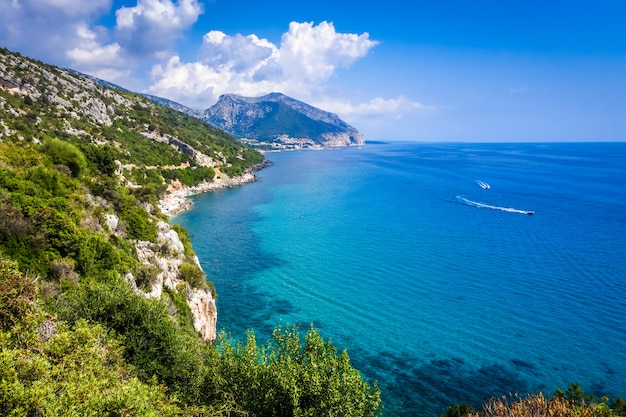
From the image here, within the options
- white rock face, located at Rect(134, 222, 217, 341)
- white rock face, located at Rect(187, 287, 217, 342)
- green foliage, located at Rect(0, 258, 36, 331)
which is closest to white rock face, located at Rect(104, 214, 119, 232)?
white rock face, located at Rect(134, 222, 217, 341)

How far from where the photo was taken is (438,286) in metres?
42.7

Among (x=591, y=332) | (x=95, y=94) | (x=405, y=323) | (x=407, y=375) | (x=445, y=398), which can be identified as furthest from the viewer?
(x=95, y=94)

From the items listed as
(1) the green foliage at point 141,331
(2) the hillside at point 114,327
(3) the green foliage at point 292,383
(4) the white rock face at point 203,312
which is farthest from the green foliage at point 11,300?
(4) the white rock face at point 203,312

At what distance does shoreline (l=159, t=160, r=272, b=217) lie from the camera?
7881cm

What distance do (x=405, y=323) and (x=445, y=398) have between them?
10413 mm

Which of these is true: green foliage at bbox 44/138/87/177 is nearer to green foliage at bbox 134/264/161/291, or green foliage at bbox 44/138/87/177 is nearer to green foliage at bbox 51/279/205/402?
green foliage at bbox 134/264/161/291

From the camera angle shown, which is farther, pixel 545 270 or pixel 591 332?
pixel 545 270

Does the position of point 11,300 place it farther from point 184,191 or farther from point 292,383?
point 184,191

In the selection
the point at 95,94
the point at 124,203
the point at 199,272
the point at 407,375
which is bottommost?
the point at 407,375

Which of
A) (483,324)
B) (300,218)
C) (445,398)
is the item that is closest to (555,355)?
(483,324)

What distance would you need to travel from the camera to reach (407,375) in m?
27.8

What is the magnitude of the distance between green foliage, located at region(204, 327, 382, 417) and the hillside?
2.1 inches

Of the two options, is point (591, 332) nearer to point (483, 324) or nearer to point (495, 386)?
point (483, 324)

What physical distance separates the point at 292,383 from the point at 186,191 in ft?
305
